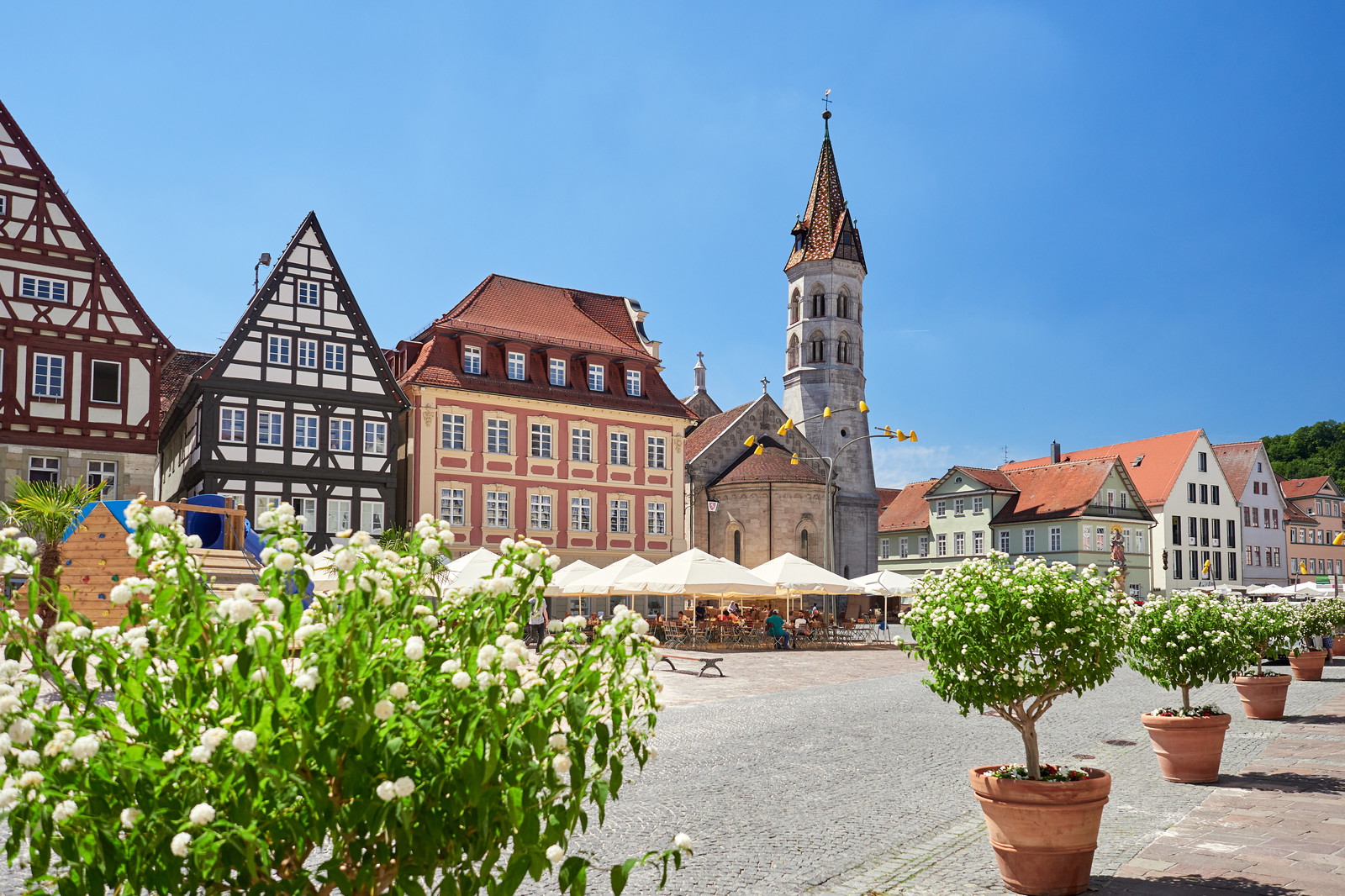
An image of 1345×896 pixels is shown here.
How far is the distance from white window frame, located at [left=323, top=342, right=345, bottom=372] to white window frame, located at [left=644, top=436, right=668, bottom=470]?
13771mm

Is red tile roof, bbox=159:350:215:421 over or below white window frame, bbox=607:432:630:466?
over

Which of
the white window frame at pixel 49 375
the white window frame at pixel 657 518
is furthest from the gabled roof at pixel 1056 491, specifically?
the white window frame at pixel 49 375

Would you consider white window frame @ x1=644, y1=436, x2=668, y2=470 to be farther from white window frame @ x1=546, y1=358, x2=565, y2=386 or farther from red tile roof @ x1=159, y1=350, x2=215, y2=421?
red tile roof @ x1=159, y1=350, x2=215, y2=421

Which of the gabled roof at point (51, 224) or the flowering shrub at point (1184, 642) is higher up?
the gabled roof at point (51, 224)

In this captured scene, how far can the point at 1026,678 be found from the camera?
7.81 meters

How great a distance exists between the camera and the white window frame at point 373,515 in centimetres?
3893

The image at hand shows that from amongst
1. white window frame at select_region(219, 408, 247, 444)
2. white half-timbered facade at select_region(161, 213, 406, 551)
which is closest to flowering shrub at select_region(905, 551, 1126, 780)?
white half-timbered facade at select_region(161, 213, 406, 551)

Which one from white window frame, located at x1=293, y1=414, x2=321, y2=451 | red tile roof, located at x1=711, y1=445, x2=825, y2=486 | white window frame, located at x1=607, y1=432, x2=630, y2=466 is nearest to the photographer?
white window frame, located at x1=293, y1=414, x2=321, y2=451

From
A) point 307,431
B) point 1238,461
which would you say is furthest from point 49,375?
point 1238,461

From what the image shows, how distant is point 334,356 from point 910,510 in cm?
5059

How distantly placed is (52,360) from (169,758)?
33.9 meters

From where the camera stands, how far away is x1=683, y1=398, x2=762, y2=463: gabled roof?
5866 centimetres

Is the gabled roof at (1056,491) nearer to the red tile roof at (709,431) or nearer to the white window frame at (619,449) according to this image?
the red tile roof at (709,431)

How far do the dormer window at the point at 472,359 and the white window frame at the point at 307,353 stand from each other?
6.70m
